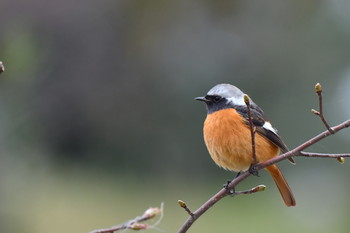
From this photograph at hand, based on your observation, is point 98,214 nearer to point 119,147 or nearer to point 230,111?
point 119,147

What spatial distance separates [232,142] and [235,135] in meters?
0.05

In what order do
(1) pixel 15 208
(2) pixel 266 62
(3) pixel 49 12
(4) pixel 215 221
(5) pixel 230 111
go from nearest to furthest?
(5) pixel 230 111 → (1) pixel 15 208 → (4) pixel 215 221 → (2) pixel 266 62 → (3) pixel 49 12

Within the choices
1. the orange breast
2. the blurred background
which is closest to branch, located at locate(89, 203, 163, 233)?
the orange breast

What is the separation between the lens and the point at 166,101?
1245cm

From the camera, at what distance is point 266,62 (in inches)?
488

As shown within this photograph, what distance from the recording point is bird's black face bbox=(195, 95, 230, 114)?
13.1ft

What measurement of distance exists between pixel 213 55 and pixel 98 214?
426 centimetres

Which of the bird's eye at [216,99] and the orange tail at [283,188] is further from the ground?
the bird's eye at [216,99]

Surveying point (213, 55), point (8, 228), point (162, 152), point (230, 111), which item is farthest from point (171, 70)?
point (230, 111)

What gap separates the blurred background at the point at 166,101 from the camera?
10.2m

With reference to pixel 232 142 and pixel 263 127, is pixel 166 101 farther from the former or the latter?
pixel 232 142

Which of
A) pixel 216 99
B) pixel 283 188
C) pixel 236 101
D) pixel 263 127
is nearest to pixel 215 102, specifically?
pixel 216 99

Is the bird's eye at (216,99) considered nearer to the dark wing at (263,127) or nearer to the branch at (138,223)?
the dark wing at (263,127)

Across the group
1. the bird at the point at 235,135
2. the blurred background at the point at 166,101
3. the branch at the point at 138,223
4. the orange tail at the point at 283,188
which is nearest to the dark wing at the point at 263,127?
the bird at the point at 235,135
